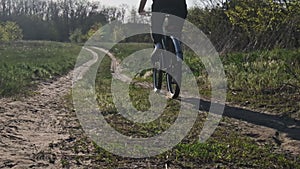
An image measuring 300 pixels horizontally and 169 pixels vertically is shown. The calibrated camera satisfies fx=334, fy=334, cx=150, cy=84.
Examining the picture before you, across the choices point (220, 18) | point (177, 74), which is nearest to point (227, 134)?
point (177, 74)

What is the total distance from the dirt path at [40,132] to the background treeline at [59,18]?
9086 cm

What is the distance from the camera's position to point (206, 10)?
44.7ft

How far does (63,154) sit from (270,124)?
8.00 feet

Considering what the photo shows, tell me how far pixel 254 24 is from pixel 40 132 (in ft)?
22.5

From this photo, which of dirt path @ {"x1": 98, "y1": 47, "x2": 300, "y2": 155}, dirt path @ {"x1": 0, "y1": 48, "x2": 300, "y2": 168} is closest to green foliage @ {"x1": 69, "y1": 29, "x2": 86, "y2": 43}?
dirt path @ {"x1": 0, "y1": 48, "x2": 300, "y2": 168}

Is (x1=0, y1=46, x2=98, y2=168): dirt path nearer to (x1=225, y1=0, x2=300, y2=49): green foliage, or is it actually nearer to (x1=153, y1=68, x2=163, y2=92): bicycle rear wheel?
(x1=153, y1=68, x2=163, y2=92): bicycle rear wheel

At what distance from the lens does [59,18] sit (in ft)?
355

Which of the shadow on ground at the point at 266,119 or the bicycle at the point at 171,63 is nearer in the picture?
the shadow on ground at the point at 266,119

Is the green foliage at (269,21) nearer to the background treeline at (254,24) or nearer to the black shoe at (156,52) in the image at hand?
the background treeline at (254,24)

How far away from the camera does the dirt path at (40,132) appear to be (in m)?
2.79

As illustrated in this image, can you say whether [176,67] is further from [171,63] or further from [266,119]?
[266,119]

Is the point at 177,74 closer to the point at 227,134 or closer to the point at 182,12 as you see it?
the point at 182,12

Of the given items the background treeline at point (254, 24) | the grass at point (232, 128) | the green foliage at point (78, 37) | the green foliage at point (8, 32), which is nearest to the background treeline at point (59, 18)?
the green foliage at point (78, 37)

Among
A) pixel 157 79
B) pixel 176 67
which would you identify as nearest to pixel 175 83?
pixel 176 67
